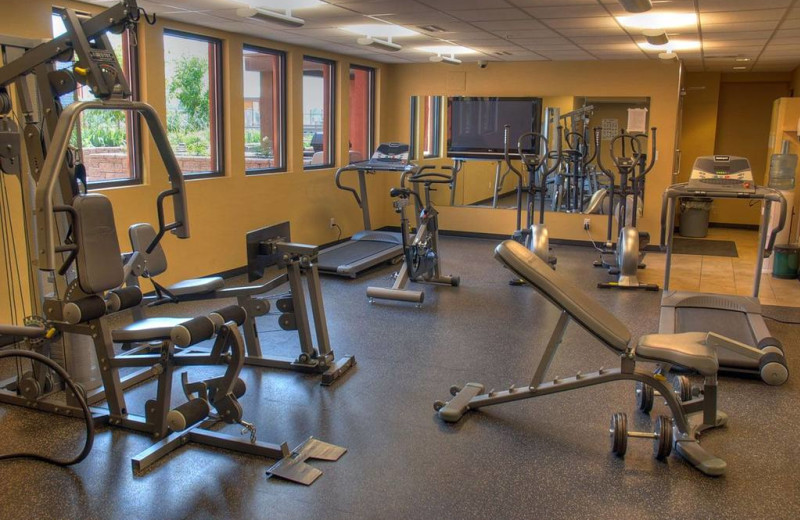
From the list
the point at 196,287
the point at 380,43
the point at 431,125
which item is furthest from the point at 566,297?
the point at 431,125

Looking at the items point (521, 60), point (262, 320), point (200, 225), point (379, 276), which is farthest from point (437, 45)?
point (262, 320)

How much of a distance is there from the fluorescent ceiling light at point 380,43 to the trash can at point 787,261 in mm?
4286

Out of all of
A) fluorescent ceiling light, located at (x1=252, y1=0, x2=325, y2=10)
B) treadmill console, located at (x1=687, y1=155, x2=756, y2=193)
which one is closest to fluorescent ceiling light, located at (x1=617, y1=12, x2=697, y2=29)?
treadmill console, located at (x1=687, y1=155, x2=756, y2=193)

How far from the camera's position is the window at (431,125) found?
9.36 m

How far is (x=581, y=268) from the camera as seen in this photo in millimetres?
7445

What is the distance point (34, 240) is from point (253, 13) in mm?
2349

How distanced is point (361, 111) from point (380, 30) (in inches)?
114

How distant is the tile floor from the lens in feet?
20.7

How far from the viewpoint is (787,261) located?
6863 mm

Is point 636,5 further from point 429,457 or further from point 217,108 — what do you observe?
point 217,108

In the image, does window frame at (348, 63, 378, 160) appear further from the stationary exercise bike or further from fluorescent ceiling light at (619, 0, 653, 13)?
fluorescent ceiling light at (619, 0, 653, 13)

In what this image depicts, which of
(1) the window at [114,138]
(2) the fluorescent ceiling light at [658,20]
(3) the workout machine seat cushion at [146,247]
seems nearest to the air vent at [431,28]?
(2) the fluorescent ceiling light at [658,20]

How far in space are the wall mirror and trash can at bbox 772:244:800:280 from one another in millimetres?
1790

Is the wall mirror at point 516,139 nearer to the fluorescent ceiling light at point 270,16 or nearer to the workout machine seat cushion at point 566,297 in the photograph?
the fluorescent ceiling light at point 270,16
